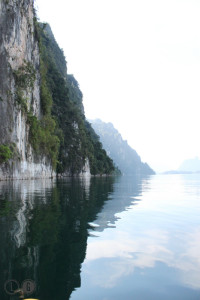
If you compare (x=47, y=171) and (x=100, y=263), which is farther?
(x=47, y=171)

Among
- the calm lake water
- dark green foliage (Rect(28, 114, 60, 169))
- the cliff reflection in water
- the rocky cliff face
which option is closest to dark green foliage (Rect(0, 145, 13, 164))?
the rocky cliff face

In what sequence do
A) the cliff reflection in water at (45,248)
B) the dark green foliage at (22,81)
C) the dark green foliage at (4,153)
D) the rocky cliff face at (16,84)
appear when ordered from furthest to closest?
the dark green foliage at (22,81) < the rocky cliff face at (16,84) < the dark green foliage at (4,153) < the cliff reflection in water at (45,248)

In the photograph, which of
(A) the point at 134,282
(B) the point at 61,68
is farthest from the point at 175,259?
(B) the point at 61,68

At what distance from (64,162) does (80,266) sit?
64.5 meters

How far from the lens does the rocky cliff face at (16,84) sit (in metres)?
34.7

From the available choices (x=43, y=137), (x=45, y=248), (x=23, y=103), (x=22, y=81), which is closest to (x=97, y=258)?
(x=45, y=248)

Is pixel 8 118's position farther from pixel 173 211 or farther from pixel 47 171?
pixel 173 211

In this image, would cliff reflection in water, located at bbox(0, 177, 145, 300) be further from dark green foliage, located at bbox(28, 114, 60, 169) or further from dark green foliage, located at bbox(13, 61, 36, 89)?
dark green foliage, located at bbox(28, 114, 60, 169)

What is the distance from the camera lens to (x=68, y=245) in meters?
6.30

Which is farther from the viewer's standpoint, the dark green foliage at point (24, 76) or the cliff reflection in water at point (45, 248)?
the dark green foliage at point (24, 76)

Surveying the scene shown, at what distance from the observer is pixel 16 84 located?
38.5 meters

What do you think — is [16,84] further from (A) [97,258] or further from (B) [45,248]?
(A) [97,258]

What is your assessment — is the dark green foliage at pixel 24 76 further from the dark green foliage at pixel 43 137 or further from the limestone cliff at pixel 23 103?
the dark green foliage at pixel 43 137

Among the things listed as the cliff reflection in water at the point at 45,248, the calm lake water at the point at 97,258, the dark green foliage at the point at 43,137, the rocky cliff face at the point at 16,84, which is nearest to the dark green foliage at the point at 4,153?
the rocky cliff face at the point at 16,84
